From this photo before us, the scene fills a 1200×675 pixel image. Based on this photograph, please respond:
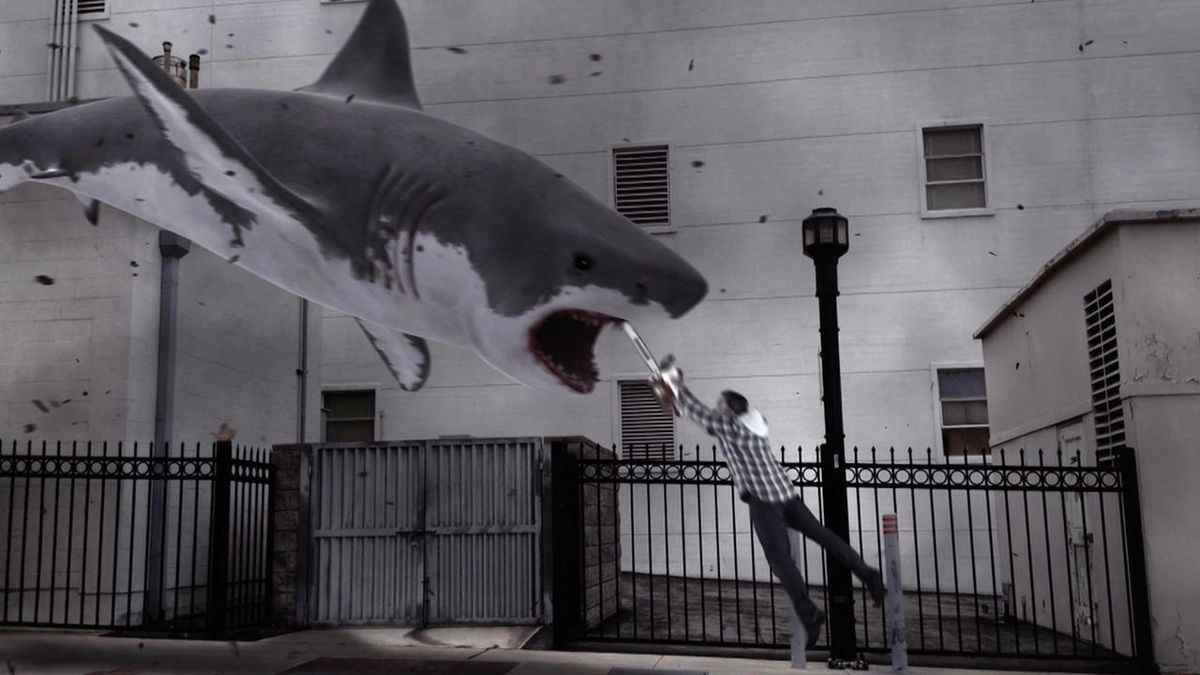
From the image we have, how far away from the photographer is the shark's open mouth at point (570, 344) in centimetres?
179

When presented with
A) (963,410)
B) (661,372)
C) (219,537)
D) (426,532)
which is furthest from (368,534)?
(963,410)

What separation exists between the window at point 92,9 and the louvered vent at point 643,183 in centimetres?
234

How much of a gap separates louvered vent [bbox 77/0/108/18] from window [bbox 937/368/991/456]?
8.81 metres

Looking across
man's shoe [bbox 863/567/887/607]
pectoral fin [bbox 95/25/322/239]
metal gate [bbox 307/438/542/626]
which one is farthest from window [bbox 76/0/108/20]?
metal gate [bbox 307/438/542/626]

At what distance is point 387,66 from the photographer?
7.86 ft

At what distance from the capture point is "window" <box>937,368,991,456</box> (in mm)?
10578

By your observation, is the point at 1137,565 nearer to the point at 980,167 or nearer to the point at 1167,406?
the point at 1167,406

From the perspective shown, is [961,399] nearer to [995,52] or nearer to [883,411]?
[883,411]

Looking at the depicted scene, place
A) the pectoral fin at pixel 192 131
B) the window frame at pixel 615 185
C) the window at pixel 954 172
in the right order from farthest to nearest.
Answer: the window at pixel 954 172, the window frame at pixel 615 185, the pectoral fin at pixel 192 131

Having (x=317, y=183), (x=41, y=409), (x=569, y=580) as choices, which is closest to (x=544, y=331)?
→ (x=317, y=183)

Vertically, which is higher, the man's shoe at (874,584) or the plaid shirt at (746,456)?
→ the plaid shirt at (746,456)

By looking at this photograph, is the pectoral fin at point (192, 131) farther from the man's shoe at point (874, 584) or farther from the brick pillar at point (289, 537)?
the brick pillar at point (289, 537)

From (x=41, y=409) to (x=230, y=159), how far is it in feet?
21.8

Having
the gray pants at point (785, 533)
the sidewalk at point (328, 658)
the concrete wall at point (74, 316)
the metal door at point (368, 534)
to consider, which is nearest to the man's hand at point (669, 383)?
the gray pants at point (785, 533)
